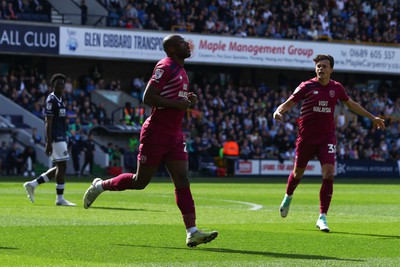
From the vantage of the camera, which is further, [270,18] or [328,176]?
[270,18]

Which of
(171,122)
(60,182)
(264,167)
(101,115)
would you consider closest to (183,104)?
(171,122)

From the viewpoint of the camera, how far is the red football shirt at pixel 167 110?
11.2 meters

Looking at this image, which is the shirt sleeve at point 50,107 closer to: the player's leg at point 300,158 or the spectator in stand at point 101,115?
the player's leg at point 300,158

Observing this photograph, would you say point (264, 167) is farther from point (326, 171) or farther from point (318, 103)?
point (326, 171)

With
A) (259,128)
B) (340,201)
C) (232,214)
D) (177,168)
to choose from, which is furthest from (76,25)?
(177,168)

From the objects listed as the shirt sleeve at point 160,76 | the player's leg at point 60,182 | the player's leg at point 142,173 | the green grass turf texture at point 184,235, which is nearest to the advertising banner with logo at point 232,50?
the green grass turf texture at point 184,235

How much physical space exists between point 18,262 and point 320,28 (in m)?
45.7

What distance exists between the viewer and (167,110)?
11.4 m

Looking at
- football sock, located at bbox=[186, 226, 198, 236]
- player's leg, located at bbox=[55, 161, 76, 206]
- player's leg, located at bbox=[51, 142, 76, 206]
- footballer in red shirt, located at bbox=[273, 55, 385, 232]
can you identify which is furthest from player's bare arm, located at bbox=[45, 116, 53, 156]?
football sock, located at bbox=[186, 226, 198, 236]

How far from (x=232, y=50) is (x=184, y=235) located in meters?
38.2

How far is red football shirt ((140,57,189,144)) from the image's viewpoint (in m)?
→ 11.2

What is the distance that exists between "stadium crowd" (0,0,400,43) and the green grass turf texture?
88.0 ft

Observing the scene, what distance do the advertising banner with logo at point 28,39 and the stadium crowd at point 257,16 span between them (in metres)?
0.60

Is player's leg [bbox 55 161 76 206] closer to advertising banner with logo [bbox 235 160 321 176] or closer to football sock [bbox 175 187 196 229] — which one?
football sock [bbox 175 187 196 229]
